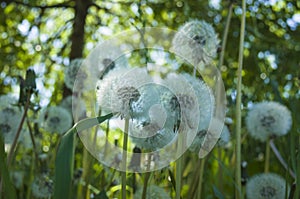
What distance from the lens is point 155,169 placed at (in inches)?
29.9

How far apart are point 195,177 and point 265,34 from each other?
3.75 feet

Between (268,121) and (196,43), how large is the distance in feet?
0.91

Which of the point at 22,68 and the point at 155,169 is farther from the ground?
the point at 22,68

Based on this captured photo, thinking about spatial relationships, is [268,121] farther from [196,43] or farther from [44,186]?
[44,186]

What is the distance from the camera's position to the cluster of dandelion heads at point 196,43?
2.60ft

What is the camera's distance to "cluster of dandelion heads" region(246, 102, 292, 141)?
0.97 meters

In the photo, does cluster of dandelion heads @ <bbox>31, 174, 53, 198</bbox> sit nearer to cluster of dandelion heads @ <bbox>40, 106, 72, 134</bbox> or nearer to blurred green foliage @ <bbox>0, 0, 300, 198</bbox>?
cluster of dandelion heads @ <bbox>40, 106, 72, 134</bbox>

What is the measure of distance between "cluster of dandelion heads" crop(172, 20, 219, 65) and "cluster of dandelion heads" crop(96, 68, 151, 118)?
14cm

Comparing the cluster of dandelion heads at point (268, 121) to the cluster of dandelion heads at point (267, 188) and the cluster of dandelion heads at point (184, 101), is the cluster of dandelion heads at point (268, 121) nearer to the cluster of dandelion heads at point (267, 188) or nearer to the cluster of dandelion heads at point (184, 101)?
the cluster of dandelion heads at point (267, 188)

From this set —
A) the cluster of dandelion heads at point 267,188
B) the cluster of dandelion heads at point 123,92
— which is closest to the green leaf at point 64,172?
the cluster of dandelion heads at point 123,92

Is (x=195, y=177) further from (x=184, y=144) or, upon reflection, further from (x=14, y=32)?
(x=14, y=32)

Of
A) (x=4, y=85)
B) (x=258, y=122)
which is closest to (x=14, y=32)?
(x=4, y=85)

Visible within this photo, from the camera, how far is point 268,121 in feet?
3.21

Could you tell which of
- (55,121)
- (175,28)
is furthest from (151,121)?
(175,28)
